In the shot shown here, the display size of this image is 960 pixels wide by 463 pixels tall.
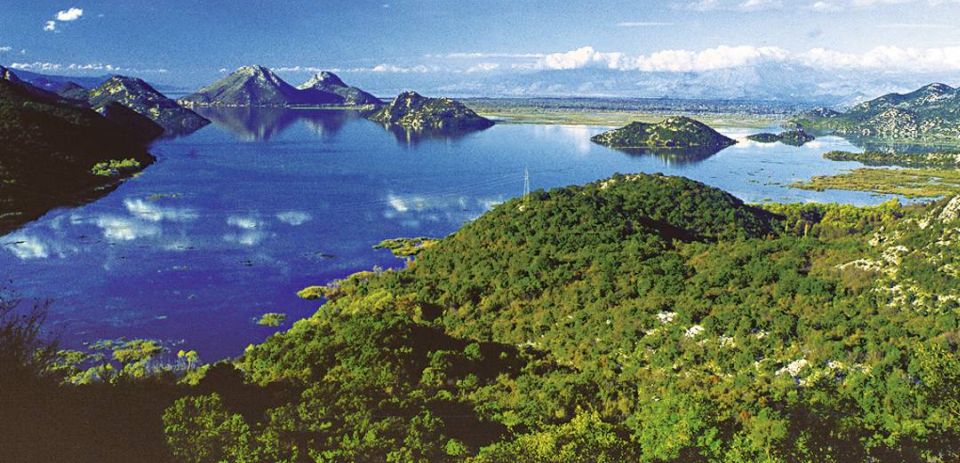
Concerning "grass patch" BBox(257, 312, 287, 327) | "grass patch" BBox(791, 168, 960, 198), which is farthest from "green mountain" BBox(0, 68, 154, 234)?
"grass patch" BBox(791, 168, 960, 198)

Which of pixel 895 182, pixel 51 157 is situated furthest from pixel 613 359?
pixel 895 182

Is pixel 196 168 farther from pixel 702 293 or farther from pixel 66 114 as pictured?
pixel 702 293

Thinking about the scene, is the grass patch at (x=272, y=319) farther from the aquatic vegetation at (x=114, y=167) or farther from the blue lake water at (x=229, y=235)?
the aquatic vegetation at (x=114, y=167)

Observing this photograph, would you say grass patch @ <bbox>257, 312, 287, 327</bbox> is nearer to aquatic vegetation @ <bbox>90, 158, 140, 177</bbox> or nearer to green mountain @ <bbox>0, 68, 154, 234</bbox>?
green mountain @ <bbox>0, 68, 154, 234</bbox>

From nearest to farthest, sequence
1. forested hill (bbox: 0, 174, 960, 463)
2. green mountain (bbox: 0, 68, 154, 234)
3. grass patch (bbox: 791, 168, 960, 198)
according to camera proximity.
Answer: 1. forested hill (bbox: 0, 174, 960, 463)
2. green mountain (bbox: 0, 68, 154, 234)
3. grass patch (bbox: 791, 168, 960, 198)

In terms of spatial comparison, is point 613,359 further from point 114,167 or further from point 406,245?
point 114,167

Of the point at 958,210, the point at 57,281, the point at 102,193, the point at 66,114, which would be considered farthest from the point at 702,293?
the point at 66,114

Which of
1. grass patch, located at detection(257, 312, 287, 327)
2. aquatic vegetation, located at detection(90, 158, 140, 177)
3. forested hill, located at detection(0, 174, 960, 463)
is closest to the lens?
forested hill, located at detection(0, 174, 960, 463)

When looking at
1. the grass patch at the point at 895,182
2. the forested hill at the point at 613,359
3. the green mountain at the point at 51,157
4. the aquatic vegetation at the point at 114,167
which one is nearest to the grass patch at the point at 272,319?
the forested hill at the point at 613,359
